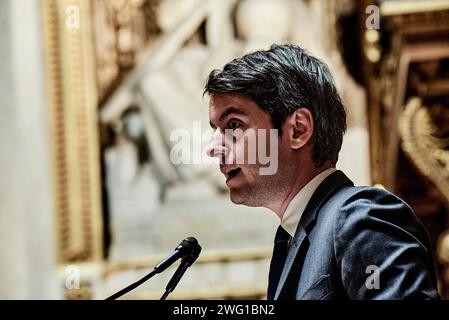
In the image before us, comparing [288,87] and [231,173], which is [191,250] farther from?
[288,87]

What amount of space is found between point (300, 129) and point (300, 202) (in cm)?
8

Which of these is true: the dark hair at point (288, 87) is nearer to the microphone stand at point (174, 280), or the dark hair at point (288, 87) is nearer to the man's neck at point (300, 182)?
the man's neck at point (300, 182)

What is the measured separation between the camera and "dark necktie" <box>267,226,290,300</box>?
1161 millimetres

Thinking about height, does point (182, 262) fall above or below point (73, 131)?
below

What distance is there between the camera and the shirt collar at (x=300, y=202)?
3.67 feet

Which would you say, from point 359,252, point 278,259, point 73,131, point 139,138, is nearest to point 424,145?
point 139,138

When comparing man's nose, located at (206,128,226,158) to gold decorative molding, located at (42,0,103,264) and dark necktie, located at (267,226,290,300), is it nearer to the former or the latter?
dark necktie, located at (267,226,290,300)

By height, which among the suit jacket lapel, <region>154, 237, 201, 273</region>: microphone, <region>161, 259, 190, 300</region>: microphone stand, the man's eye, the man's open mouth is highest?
the man's eye

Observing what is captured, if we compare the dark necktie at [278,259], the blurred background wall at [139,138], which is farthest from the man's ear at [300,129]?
the blurred background wall at [139,138]

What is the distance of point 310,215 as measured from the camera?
1.09 metres

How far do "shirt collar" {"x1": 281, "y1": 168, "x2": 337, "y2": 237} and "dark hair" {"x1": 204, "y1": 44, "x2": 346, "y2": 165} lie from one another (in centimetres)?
2

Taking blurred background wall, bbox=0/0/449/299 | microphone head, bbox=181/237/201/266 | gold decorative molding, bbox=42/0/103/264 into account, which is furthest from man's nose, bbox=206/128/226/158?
gold decorative molding, bbox=42/0/103/264
